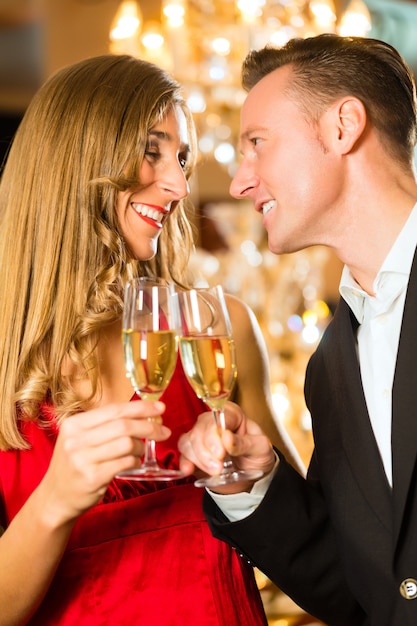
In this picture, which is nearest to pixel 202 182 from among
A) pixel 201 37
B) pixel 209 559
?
pixel 201 37

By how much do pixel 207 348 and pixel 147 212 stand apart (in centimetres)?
69

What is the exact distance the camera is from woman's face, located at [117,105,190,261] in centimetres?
208

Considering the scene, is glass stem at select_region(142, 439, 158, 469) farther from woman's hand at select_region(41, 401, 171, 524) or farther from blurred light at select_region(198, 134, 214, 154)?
blurred light at select_region(198, 134, 214, 154)

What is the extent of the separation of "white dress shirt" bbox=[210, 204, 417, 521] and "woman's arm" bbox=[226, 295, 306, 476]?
0.31m

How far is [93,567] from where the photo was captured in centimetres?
187

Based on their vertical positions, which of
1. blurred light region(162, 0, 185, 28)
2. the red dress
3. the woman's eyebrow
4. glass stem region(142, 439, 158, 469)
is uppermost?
blurred light region(162, 0, 185, 28)

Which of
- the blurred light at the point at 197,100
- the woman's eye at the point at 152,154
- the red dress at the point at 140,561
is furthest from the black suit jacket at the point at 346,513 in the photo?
the blurred light at the point at 197,100

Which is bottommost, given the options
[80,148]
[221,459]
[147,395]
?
[221,459]

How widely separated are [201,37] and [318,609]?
3.15m

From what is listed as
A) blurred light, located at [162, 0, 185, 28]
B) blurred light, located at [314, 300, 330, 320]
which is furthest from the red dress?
blurred light, located at [314, 300, 330, 320]

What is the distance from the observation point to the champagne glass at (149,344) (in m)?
1.47

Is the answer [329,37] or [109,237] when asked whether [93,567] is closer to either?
[109,237]

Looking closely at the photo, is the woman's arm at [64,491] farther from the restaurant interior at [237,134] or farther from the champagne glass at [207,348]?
the restaurant interior at [237,134]

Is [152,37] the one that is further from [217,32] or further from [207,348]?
[207,348]
